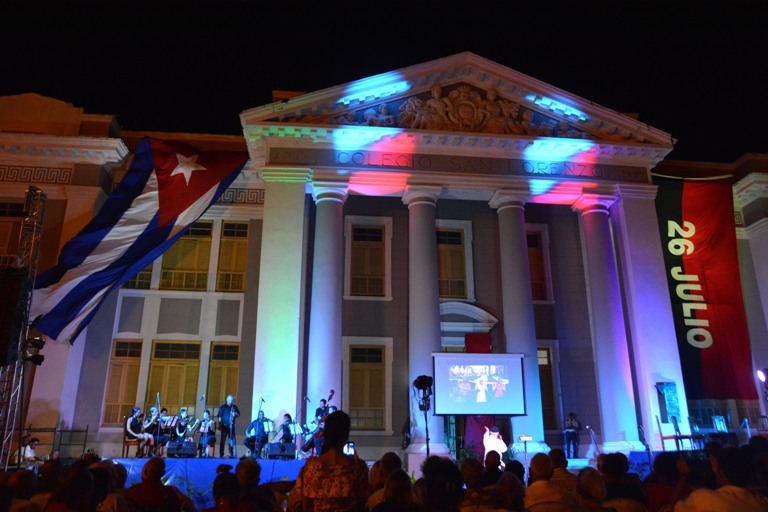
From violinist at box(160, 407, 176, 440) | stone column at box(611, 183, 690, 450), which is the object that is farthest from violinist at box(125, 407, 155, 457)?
stone column at box(611, 183, 690, 450)

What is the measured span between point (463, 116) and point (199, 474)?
12.8m

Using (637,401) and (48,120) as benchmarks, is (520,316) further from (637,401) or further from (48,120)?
(48,120)

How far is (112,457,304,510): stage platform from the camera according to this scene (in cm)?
934

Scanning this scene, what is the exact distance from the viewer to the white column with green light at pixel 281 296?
49.4 feet

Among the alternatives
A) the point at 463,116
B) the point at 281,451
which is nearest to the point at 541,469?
the point at 281,451

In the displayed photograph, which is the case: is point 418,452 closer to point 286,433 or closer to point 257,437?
point 286,433

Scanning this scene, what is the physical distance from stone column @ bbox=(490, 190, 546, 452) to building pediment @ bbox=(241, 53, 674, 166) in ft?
6.62

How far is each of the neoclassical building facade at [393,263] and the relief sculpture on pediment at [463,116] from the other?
0.20ft

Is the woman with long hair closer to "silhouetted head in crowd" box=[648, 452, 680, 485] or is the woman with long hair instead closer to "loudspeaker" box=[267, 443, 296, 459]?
"silhouetted head in crowd" box=[648, 452, 680, 485]

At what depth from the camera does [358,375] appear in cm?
1806

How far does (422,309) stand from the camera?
54.1 ft

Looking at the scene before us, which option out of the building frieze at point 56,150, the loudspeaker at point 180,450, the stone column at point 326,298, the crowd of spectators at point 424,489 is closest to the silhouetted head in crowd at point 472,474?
the crowd of spectators at point 424,489

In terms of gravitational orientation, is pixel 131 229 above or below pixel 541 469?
above

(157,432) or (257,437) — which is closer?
(257,437)
